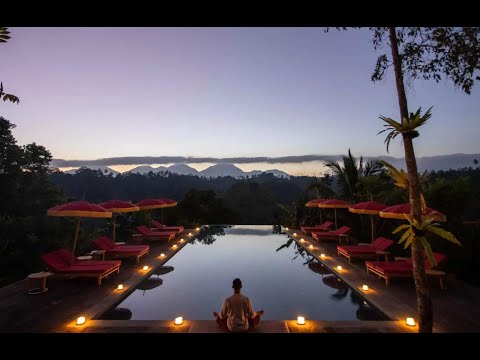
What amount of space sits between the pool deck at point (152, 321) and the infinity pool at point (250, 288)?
434mm

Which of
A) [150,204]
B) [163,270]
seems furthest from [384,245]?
[150,204]

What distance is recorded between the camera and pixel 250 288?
824 cm

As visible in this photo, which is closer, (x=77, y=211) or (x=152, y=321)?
(x=152, y=321)

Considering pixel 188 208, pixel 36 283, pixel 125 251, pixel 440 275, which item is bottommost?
pixel 188 208

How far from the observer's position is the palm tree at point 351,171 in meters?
16.4

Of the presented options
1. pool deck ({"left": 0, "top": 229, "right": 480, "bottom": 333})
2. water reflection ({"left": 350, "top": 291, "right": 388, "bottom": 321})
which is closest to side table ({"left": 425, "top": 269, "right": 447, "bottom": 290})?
pool deck ({"left": 0, "top": 229, "right": 480, "bottom": 333})

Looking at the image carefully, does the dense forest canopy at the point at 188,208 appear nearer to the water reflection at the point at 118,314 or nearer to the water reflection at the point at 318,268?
the water reflection at the point at 318,268

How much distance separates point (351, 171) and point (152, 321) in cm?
1444

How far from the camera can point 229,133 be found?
36.5m

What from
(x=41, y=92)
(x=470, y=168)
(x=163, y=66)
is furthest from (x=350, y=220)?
(x=470, y=168)

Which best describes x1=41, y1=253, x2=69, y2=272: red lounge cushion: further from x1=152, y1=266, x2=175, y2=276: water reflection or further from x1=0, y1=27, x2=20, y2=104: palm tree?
x1=0, y1=27, x2=20, y2=104: palm tree

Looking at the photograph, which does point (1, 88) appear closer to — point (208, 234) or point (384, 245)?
point (384, 245)
